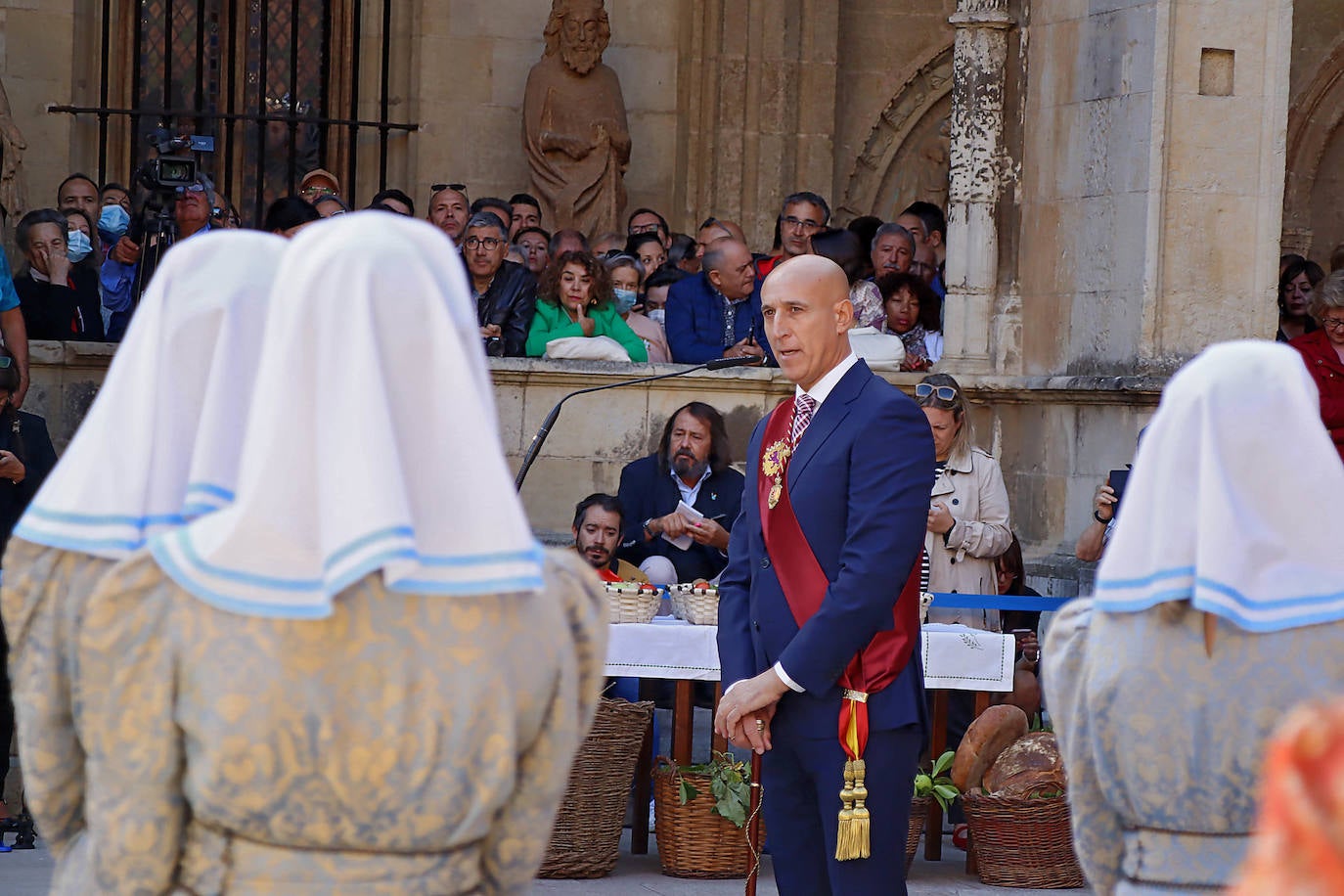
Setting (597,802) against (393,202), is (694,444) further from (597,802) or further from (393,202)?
(393,202)

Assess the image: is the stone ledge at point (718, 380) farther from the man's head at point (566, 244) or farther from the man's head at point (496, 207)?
the man's head at point (496, 207)

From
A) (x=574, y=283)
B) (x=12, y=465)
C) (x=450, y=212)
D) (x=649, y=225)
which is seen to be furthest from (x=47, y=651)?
(x=649, y=225)

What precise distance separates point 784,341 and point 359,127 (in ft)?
30.1

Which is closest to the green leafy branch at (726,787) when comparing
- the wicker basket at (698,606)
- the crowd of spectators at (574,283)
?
the wicker basket at (698,606)

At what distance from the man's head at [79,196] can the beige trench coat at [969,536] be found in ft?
17.0

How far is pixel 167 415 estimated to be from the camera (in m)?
2.47

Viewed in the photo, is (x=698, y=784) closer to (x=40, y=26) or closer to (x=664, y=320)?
(x=664, y=320)

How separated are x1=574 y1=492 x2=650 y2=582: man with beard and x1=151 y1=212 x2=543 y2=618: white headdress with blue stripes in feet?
16.3

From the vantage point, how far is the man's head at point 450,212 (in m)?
10.3

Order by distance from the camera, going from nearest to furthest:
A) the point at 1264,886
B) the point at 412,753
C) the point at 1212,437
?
1. the point at 1264,886
2. the point at 412,753
3. the point at 1212,437

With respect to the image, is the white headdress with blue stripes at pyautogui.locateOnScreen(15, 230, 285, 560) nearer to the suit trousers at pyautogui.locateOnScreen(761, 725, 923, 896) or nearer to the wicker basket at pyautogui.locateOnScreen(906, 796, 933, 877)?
the suit trousers at pyautogui.locateOnScreen(761, 725, 923, 896)

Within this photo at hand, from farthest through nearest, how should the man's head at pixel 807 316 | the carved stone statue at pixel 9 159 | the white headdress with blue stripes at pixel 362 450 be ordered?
the carved stone statue at pixel 9 159 → the man's head at pixel 807 316 → the white headdress with blue stripes at pixel 362 450

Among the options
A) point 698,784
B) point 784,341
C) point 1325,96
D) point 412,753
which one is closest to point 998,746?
point 698,784

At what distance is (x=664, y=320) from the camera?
31.8 ft
